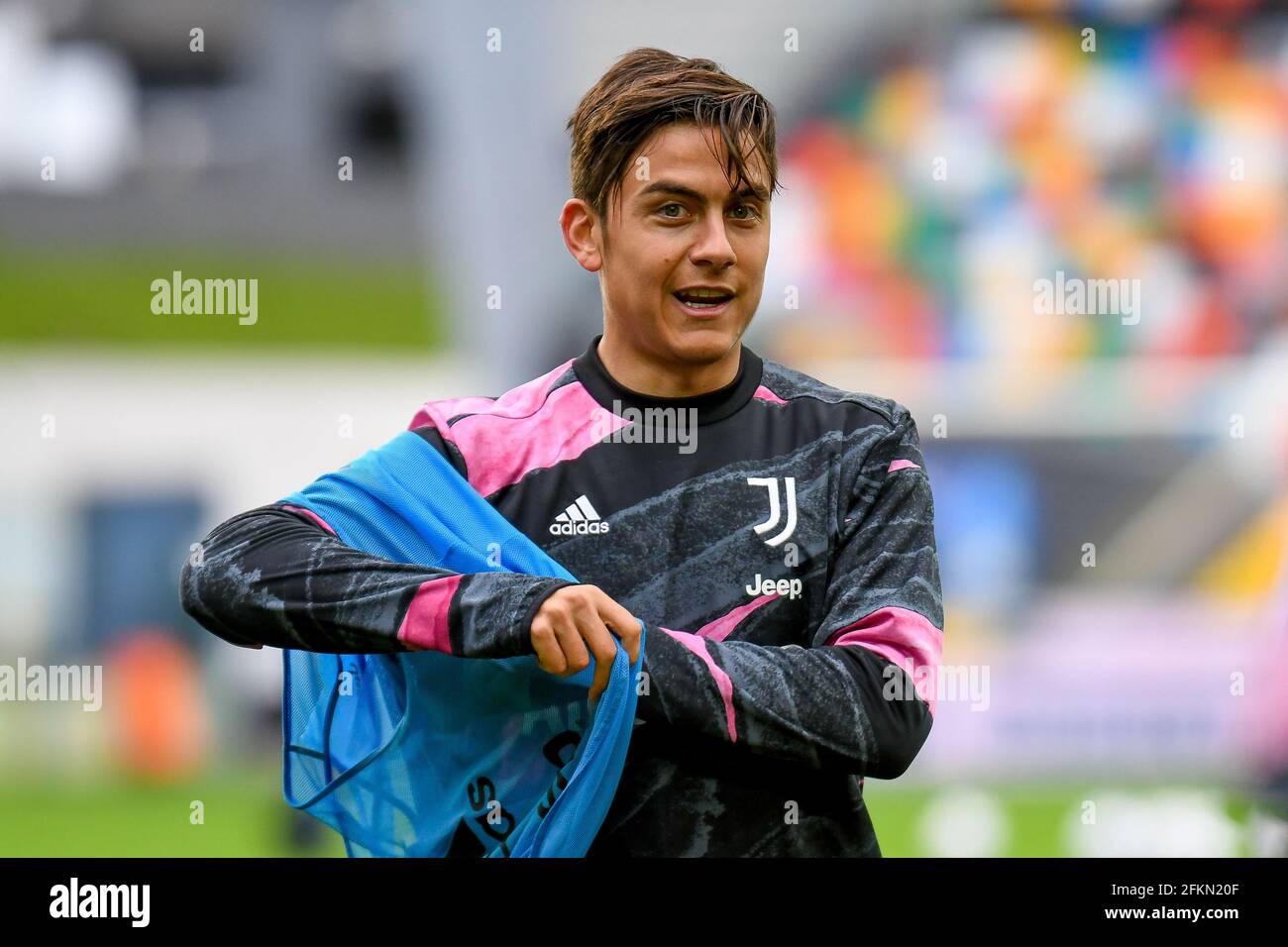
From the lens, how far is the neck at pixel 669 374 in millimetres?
1725

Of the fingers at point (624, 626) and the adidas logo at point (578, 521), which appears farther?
the adidas logo at point (578, 521)

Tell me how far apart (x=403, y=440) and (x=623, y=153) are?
363mm

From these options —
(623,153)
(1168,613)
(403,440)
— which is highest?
(623,153)

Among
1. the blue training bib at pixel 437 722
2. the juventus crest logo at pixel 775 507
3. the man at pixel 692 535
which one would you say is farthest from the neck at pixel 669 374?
the blue training bib at pixel 437 722

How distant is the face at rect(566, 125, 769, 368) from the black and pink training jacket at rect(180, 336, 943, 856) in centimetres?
7

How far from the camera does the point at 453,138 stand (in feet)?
34.8

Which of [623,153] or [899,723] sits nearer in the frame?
[899,723]

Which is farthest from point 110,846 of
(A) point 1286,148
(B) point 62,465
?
(A) point 1286,148

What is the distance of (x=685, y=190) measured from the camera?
1.67 meters

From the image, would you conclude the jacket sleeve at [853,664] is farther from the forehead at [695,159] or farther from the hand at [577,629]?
the forehead at [695,159]

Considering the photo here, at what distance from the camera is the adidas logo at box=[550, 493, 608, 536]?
1.66 m

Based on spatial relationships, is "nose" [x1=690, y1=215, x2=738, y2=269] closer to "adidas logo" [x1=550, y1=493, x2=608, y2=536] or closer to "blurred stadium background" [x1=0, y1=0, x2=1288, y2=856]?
"adidas logo" [x1=550, y1=493, x2=608, y2=536]

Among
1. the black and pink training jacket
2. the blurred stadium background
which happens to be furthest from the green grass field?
the black and pink training jacket
